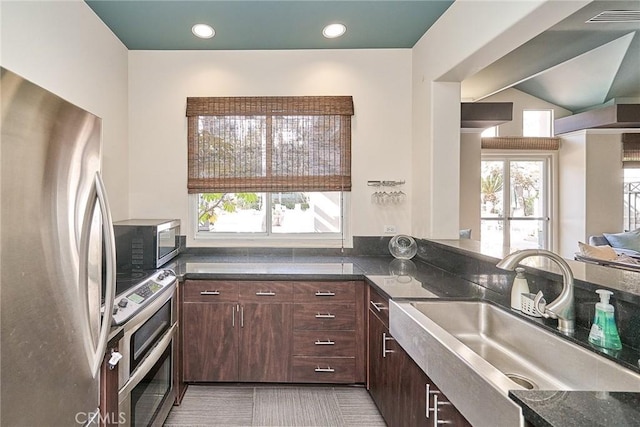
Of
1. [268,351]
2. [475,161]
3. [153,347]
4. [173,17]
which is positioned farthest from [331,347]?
[475,161]

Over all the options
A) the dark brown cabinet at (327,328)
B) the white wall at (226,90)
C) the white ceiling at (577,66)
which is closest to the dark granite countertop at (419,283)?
the dark brown cabinet at (327,328)

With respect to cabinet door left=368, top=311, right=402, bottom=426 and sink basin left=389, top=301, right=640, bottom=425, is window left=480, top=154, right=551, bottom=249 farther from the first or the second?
sink basin left=389, top=301, right=640, bottom=425

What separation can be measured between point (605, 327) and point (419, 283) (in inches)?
42.5

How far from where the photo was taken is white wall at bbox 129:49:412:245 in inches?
124

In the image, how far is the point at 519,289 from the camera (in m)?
1.59

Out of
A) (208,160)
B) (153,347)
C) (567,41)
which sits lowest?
(153,347)

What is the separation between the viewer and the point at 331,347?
2510 millimetres

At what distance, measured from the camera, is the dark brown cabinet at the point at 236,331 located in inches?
97.6

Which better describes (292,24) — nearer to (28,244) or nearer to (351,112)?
(351,112)

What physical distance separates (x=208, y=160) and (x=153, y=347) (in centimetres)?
174

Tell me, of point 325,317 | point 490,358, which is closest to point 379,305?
point 325,317

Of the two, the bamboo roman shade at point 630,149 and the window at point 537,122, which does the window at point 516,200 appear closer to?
the window at point 537,122

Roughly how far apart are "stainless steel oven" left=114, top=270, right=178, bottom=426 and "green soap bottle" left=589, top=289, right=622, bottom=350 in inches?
70.7

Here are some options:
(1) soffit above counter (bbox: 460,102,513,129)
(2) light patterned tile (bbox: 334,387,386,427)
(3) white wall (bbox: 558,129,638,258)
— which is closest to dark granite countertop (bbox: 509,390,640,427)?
(2) light patterned tile (bbox: 334,387,386,427)
